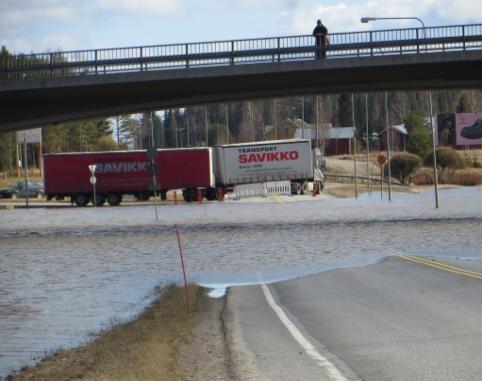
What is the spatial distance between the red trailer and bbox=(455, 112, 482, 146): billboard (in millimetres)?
65260

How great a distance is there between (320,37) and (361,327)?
3005cm

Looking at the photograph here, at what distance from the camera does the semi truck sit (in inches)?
2744

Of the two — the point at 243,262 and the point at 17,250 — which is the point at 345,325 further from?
the point at 17,250

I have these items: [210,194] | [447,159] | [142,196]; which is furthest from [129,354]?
[447,159]

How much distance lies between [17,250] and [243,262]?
10.6m

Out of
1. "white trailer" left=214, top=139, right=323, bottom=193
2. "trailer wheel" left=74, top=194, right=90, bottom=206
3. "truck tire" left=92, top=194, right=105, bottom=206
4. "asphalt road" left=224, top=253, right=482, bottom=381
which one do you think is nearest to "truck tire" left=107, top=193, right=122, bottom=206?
"truck tire" left=92, top=194, right=105, bottom=206

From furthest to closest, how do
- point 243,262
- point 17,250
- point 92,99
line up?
point 92,99, point 17,250, point 243,262

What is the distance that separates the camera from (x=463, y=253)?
80.7ft

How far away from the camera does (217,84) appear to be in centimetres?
4338

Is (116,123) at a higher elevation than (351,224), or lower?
higher

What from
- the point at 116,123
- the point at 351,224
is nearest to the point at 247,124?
the point at 116,123

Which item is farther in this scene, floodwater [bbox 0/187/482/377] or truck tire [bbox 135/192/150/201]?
truck tire [bbox 135/192/150/201]

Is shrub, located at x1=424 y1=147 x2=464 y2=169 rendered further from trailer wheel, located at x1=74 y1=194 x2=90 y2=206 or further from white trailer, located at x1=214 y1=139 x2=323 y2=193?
trailer wheel, located at x1=74 y1=194 x2=90 y2=206

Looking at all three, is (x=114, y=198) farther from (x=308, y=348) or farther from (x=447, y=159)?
(x=308, y=348)
